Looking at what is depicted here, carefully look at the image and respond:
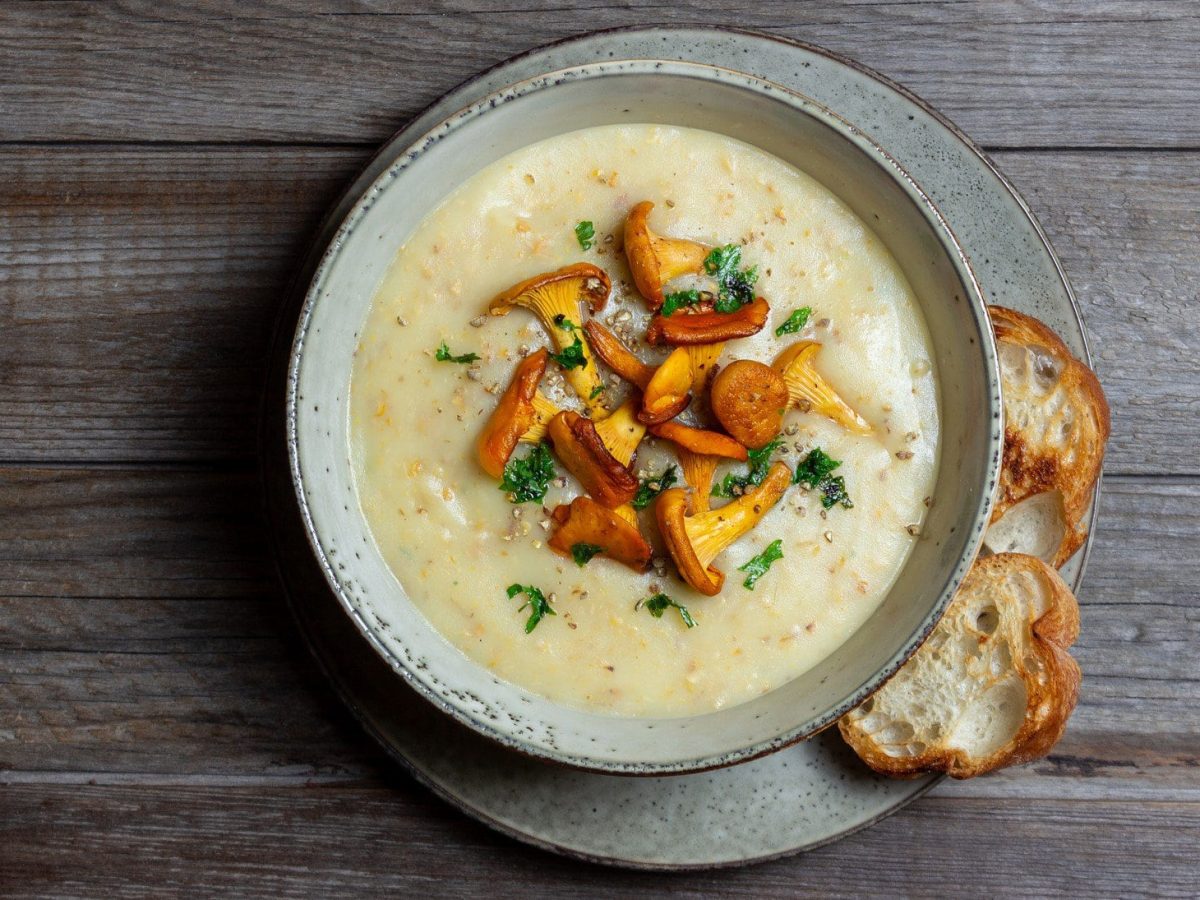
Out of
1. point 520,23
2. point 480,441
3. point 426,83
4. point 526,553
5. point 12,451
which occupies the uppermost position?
point 520,23

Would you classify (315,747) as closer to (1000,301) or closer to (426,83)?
(426,83)

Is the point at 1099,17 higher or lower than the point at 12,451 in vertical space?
higher

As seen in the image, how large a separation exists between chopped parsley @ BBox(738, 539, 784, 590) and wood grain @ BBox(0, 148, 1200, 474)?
1.03m

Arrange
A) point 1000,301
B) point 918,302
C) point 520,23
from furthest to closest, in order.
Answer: point 520,23
point 1000,301
point 918,302

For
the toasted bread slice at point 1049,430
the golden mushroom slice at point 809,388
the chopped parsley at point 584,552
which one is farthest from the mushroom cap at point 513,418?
the toasted bread slice at point 1049,430

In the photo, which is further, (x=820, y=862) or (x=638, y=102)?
(x=820, y=862)

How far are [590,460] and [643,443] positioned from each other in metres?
0.16

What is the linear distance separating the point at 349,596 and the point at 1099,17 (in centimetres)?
223

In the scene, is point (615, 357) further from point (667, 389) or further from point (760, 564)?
point (760, 564)

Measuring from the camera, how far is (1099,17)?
237 centimetres

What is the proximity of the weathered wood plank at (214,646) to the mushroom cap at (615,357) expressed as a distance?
103 cm

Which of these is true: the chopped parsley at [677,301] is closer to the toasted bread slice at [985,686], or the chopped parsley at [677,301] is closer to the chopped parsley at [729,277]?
the chopped parsley at [729,277]

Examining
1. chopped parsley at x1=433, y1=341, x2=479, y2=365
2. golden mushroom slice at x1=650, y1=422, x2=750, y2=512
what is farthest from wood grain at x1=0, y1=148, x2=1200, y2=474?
golden mushroom slice at x1=650, y1=422, x2=750, y2=512

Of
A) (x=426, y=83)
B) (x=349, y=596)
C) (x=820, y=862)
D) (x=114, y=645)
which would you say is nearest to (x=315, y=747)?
(x=114, y=645)
